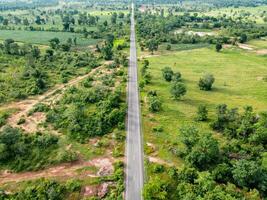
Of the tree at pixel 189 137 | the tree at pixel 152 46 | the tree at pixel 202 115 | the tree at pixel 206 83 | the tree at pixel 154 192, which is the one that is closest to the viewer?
the tree at pixel 154 192

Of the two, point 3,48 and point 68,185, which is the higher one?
point 3,48

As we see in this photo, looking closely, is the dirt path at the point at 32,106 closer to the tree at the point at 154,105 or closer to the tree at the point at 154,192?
the tree at the point at 154,105

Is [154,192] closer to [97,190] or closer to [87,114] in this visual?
[97,190]

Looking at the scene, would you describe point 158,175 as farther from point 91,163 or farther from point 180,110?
point 180,110

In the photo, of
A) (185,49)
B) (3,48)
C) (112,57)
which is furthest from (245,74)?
(3,48)

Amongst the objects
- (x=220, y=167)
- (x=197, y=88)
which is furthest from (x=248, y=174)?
(x=197, y=88)

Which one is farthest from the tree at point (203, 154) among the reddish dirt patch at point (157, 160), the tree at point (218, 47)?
the tree at point (218, 47)
